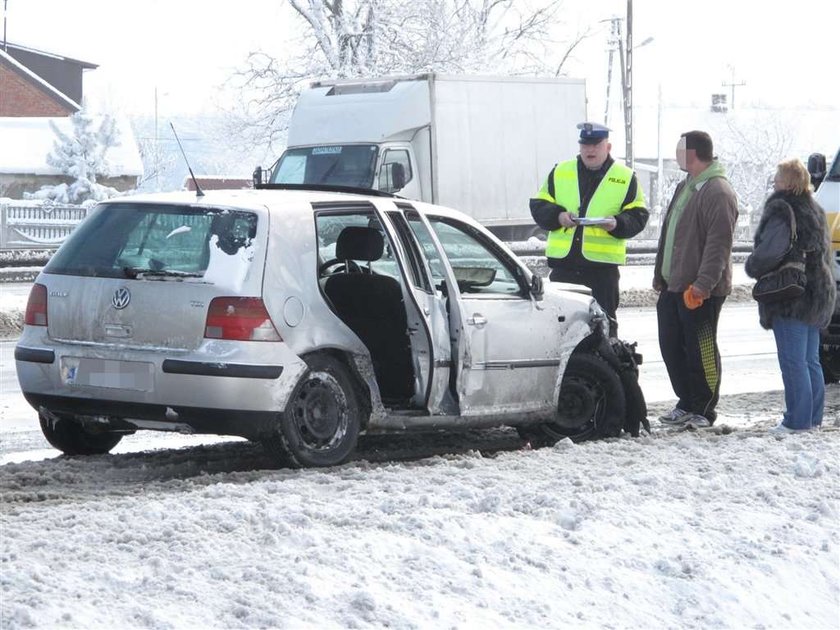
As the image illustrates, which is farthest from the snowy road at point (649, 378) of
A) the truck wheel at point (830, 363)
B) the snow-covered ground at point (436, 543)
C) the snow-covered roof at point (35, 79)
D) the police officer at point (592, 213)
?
the snow-covered roof at point (35, 79)

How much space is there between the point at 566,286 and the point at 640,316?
10.9m

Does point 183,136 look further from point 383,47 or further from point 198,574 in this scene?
point 198,574

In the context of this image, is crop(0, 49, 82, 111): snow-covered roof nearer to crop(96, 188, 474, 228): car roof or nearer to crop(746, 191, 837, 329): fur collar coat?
crop(746, 191, 837, 329): fur collar coat

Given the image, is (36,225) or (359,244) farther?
(36,225)

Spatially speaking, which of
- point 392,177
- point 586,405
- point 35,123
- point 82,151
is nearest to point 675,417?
point 586,405

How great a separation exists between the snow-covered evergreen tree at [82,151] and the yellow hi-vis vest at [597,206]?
48.6 meters

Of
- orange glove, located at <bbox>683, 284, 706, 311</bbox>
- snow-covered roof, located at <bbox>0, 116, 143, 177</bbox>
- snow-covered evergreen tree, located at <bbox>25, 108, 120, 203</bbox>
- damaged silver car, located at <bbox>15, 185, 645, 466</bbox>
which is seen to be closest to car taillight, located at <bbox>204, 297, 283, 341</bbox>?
damaged silver car, located at <bbox>15, 185, 645, 466</bbox>

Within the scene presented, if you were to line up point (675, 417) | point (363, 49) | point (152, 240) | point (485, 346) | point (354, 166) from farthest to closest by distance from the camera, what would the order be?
point (363, 49) < point (354, 166) < point (675, 417) < point (485, 346) < point (152, 240)

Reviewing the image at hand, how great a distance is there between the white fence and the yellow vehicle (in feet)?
69.8

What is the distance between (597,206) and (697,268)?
972 millimetres

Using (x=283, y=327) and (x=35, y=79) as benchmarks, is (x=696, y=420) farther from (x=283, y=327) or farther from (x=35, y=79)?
(x=35, y=79)

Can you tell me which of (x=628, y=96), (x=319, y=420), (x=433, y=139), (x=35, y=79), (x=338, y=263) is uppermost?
(x=35, y=79)

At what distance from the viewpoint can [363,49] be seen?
42938 millimetres

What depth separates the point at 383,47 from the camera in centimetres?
4288
